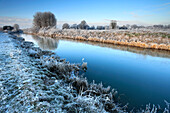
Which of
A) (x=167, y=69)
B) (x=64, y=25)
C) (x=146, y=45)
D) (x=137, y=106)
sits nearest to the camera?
(x=137, y=106)

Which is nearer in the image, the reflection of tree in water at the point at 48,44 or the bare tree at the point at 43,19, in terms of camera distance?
the reflection of tree in water at the point at 48,44

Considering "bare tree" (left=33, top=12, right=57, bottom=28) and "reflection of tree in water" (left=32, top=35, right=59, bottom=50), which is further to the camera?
"bare tree" (left=33, top=12, right=57, bottom=28)

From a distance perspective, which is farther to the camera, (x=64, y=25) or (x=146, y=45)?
(x=64, y=25)

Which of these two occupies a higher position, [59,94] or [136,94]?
[59,94]

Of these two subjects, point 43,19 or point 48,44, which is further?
point 43,19

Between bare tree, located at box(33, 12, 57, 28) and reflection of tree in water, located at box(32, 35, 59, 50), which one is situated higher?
bare tree, located at box(33, 12, 57, 28)

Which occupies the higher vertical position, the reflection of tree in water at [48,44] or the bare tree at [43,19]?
the bare tree at [43,19]

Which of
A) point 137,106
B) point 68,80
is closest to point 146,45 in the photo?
point 137,106

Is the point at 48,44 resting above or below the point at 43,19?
below

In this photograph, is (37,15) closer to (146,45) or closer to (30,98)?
(146,45)

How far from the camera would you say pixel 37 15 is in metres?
44.0

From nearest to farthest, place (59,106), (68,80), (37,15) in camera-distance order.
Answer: (59,106) < (68,80) < (37,15)

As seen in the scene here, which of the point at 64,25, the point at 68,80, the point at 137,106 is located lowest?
the point at 137,106

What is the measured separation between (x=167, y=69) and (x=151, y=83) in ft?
9.95
